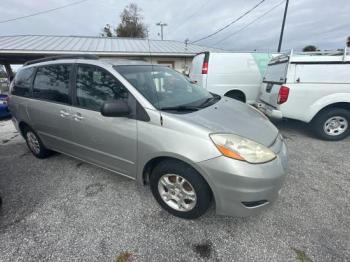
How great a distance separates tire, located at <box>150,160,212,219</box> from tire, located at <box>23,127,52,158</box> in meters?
2.38

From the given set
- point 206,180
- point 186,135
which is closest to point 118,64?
point 186,135

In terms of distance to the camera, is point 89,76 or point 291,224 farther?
→ point 89,76

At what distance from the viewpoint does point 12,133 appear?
5004mm

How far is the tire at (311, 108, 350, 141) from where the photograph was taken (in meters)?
3.95

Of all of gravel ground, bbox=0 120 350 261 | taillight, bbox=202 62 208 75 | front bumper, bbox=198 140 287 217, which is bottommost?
gravel ground, bbox=0 120 350 261

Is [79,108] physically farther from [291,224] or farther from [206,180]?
[291,224]

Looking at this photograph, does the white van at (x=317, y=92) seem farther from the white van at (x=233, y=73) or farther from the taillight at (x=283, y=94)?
the white van at (x=233, y=73)

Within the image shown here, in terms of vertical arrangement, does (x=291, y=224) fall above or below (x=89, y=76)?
below

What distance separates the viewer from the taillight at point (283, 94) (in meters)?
3.95

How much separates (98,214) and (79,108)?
4.31 ft

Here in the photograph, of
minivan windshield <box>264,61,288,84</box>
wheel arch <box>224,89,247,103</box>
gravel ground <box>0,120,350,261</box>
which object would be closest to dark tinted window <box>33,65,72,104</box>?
gravel ground <box>0,120,350,261</box>

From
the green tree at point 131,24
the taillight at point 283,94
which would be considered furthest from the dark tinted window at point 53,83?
the green tree at point 131,24

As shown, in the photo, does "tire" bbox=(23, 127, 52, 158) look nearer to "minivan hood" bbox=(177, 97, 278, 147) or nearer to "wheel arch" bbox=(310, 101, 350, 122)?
"minivan hood" bbox=(177, 97, 278, 147)

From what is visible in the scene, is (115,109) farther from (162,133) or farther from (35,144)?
(35,144)
